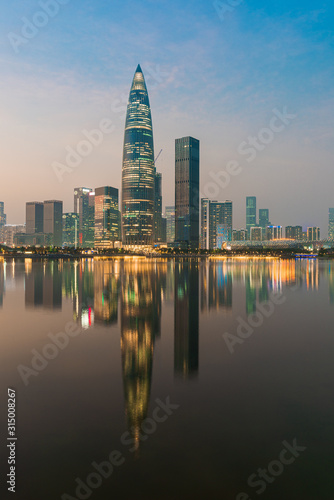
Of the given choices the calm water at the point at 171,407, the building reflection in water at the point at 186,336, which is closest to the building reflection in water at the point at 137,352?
the calm water at the point at 171,407

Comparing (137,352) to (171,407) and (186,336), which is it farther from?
(171,407)

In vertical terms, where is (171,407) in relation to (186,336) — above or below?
above

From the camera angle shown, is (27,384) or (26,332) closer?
(27,384)

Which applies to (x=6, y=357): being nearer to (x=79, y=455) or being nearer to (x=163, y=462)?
(x=79, y=455)

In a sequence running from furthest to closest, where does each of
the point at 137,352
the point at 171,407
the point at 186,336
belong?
the point at 186,336 → the point at 137,352 → the point at 171,407

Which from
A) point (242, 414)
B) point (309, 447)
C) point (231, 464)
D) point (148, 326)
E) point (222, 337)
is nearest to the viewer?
point (231, 464)

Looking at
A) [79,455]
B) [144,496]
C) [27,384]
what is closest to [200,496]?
[144,496]

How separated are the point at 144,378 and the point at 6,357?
19.8 ft

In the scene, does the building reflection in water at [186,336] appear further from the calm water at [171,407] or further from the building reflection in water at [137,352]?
the building reflection in water at [137,352]

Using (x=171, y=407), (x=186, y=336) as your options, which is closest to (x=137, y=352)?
(x=186, y=336)

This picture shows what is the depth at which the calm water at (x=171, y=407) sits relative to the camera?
6348 mm

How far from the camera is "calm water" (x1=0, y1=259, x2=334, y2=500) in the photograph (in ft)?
20.8

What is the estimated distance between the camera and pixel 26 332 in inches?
701

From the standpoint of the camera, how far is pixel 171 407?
9.12 meters
